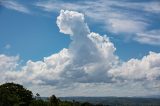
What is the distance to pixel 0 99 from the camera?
180 meters

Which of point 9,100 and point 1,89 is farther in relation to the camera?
point 1,89

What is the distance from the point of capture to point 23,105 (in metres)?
199

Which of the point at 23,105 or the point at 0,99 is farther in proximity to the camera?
the point at 23,105

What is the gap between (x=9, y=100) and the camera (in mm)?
179125

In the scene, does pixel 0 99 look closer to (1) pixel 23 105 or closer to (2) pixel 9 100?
(2) pixel 9 100

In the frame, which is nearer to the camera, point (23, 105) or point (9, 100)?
point (9, 100)

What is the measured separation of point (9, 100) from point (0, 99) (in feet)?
16.5

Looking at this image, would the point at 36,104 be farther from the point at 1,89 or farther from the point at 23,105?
the point at 1,89

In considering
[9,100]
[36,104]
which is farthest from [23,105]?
[9,100]

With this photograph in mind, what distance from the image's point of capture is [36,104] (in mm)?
199250

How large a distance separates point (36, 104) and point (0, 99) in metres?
25.2

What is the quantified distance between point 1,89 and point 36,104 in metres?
21.6

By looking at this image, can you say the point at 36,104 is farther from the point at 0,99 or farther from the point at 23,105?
the point at 0,99

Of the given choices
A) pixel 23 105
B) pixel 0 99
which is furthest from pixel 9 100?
pixel 23 105
